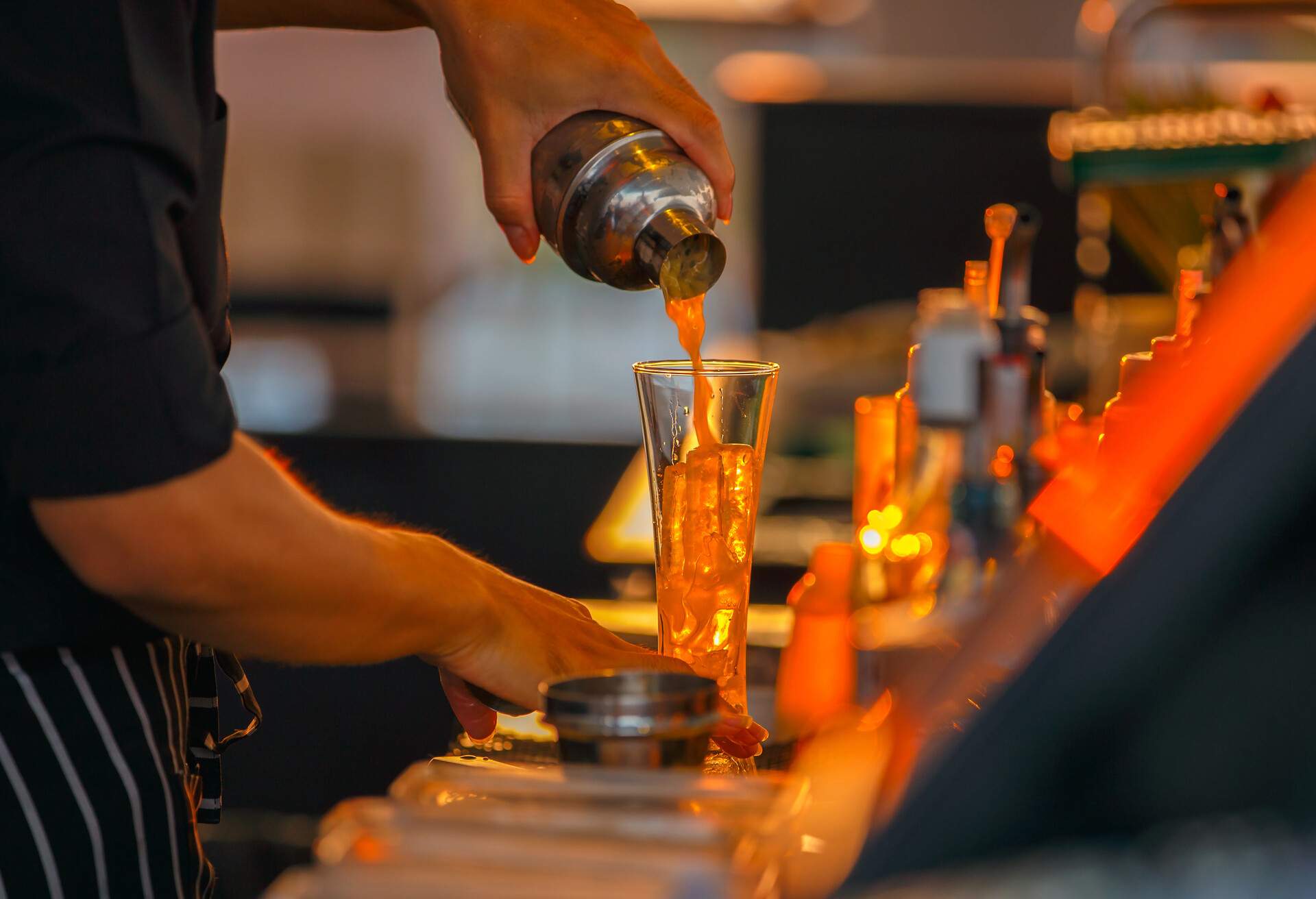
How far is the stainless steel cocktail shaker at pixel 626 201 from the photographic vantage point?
3.39 feet

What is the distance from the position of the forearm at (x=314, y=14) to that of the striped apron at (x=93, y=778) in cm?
58

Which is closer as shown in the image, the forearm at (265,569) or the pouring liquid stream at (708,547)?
the forearm at (265,569)

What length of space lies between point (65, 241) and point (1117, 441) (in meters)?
0.60

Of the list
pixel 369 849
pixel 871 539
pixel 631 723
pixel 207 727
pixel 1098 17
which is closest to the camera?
pixel 369 849

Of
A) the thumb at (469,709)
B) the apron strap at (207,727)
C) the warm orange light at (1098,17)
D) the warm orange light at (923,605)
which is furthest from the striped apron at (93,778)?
the warm orange light at (1098,17)

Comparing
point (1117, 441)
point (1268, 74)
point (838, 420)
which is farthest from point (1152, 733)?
point (1268, 74)

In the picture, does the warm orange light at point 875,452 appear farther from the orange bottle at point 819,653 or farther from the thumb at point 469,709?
the thumb at point 469,709

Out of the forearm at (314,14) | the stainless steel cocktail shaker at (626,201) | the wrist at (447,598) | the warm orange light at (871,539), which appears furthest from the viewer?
the warm orange light at (871,539)

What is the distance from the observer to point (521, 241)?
111 cm

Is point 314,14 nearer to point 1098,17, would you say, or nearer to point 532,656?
point 532,656

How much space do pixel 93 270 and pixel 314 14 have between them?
2.27 feet

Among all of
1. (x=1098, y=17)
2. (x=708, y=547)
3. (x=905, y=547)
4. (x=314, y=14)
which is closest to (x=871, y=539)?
(x=905, y=547)

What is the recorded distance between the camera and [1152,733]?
0.53 m

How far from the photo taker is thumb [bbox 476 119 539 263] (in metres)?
1.07
